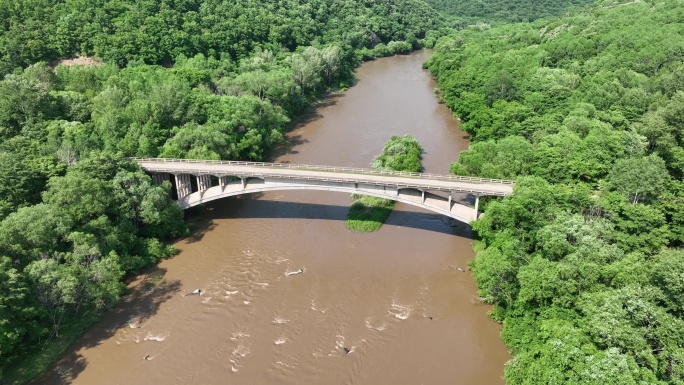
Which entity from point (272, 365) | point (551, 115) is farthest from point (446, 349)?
point (551, 115)

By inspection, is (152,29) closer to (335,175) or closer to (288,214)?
(288,214)

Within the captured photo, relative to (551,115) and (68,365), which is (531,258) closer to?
(551,115)

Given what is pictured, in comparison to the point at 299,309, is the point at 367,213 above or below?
above

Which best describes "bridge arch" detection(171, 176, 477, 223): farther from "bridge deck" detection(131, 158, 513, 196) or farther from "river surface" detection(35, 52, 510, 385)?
"river surface" detection(35, 52, 510, 385)

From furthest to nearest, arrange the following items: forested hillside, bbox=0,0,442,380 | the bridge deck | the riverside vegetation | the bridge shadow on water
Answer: the riverside vegetation → the bridge shadow on water → the bridge deck → forested hillside, bbox=0,0,442,380

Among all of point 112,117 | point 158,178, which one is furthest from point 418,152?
point 112,117

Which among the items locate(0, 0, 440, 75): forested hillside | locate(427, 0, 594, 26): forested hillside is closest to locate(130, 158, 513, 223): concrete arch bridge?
locate(0, 0, 440, 75): forested hillside
